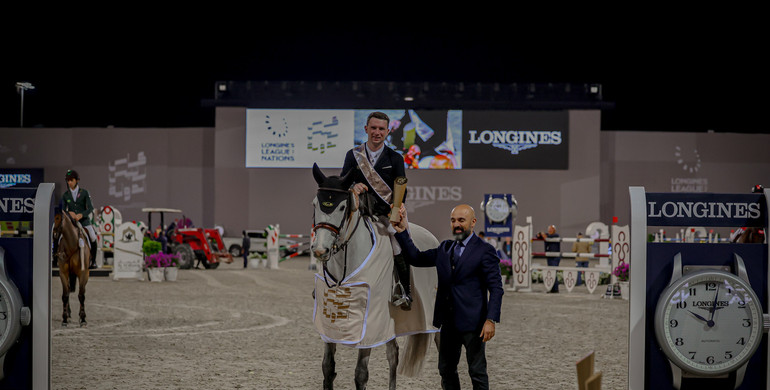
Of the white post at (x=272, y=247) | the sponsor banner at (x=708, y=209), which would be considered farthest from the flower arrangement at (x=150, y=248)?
the sponsor banner at (x=708, y=209)

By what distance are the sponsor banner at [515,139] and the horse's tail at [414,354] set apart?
30490 millimetres

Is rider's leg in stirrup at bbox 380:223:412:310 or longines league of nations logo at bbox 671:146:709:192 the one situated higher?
longines league of nations logo at bbox 671:146:709:192

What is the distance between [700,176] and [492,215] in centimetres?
2246

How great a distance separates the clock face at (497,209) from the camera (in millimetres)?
19484

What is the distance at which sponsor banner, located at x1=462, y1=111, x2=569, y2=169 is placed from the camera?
36.8 metres

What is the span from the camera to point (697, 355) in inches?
190

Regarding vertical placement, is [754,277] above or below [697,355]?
above

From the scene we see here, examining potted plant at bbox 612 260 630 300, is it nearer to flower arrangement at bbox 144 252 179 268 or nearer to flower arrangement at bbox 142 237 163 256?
flower arrangement at bbox 144 252 179 268

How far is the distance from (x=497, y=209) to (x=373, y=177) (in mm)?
13598

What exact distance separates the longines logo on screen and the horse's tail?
30.6m

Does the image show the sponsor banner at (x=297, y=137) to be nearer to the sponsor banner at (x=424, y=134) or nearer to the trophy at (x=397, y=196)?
the sponsor banner at (x=424, y=134)

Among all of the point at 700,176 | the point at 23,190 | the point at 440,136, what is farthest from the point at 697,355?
the point at 700,176

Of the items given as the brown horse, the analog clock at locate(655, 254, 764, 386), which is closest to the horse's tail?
the analog clock at locate(655, 254, 764, 386)

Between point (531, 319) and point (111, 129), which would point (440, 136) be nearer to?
point (111, 129)
